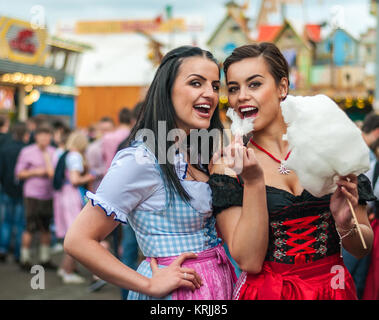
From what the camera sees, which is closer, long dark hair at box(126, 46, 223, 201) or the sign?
long dark hair at box(126, 46, 223, 201)

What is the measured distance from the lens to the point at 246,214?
170 cm

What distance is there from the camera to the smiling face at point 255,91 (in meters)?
1.89

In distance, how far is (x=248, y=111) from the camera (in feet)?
6.34

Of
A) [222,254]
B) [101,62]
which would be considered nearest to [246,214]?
[222,254]

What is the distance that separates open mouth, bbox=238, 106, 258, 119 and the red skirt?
2.08 feet

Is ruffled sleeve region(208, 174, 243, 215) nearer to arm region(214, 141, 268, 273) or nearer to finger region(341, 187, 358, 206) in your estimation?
arm region(214, 141, 268, 273)

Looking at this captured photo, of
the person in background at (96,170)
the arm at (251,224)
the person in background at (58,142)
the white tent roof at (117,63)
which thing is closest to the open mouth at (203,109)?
the arm at (251,224)

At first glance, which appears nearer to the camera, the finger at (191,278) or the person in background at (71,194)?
the finger at (191,278)

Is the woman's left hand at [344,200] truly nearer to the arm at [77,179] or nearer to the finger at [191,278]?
the finger at [191,278]

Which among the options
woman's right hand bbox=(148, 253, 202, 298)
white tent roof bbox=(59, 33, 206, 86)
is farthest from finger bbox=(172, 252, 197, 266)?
white tent roof bbox=(59, 33, 206, 86)

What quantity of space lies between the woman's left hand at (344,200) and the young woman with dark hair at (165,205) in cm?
52

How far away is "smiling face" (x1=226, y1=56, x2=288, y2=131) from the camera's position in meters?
1.89

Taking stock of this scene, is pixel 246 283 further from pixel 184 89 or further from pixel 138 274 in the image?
pixel 184 89
